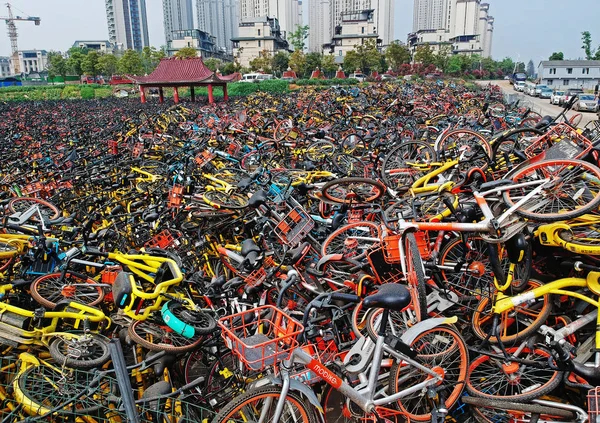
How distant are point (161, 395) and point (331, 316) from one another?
1424mm

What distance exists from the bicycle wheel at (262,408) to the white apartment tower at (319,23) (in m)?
139

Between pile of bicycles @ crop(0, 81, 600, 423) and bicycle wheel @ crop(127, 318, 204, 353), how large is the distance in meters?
0.01

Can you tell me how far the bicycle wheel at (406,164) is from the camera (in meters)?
6.55

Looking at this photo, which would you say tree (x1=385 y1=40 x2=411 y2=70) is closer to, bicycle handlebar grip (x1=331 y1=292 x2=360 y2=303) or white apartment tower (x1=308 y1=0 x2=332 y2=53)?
bicycle handlebar grip (x1=331 y1=292 x2=360 y2=303)

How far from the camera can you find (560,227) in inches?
126

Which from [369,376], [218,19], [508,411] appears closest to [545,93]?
[508,411]

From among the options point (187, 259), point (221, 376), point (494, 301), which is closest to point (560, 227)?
point (494, 301)

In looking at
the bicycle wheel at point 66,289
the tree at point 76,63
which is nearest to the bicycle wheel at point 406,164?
the bicycle wheel at point 66,289

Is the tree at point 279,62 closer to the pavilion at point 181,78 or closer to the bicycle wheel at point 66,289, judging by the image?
the pavilion at point 181,78

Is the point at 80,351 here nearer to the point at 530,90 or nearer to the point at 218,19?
the point at 530,90

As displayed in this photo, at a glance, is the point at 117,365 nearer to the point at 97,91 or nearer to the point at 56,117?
the point at 56,117

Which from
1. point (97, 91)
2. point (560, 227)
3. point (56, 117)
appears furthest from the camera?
point (97, 91)

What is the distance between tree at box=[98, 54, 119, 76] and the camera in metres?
58.6

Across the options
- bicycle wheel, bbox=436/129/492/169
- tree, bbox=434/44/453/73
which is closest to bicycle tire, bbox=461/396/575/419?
bicycle wheel, bbox=436/129/492/169
